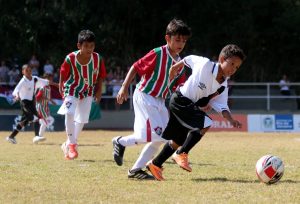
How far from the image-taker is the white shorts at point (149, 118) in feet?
25.3

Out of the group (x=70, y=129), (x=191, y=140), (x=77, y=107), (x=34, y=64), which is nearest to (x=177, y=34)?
(x=191, y=140)

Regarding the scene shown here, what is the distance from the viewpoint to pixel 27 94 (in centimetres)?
1638

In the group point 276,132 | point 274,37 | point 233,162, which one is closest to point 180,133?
point 233,162

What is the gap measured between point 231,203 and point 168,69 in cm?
244

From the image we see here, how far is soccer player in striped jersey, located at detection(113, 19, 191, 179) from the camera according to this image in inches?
305

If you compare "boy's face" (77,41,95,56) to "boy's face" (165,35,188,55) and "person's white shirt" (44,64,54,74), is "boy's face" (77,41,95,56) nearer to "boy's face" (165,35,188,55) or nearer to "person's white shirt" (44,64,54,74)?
"boy's face" (165,35,188,55)

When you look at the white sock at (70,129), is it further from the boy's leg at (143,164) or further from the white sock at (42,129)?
the white sock at (42,129)

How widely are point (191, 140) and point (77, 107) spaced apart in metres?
3.34

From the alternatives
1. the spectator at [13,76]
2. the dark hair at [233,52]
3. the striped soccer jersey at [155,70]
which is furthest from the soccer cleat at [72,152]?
the spectator at [13,76]

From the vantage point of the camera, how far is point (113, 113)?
82.3 ft

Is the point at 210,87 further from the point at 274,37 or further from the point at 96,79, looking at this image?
the point at 274,37

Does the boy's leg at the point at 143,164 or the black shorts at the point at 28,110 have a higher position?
the boy's leg at the point at 143,164

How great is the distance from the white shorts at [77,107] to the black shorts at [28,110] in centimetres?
→ 596

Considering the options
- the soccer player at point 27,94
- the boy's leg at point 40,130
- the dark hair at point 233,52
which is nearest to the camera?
the dark hair at point 233,52
